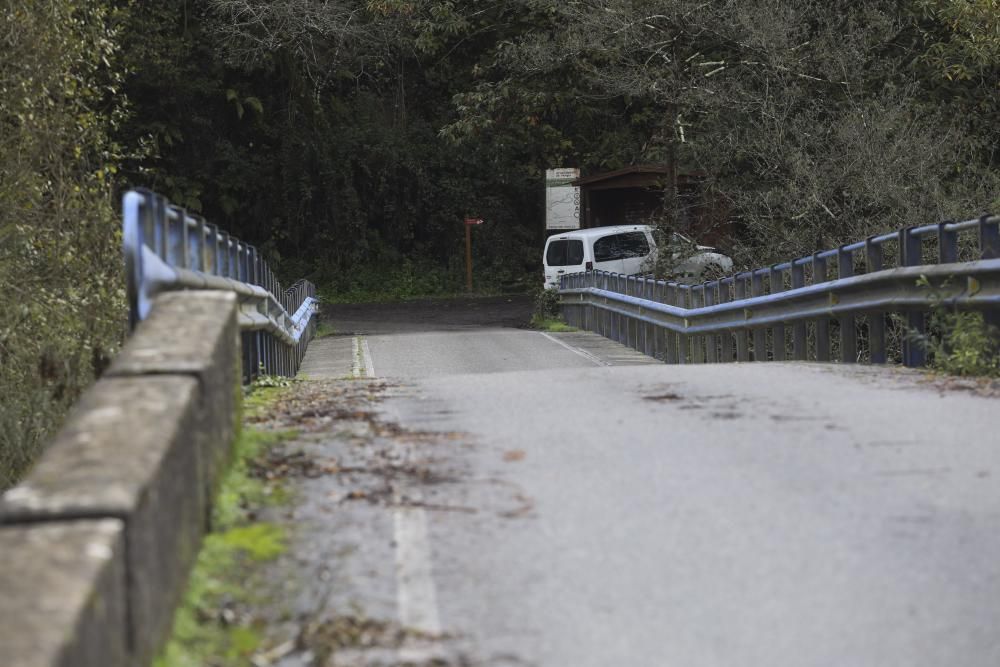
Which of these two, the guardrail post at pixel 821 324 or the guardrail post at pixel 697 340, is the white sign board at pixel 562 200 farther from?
the guardrail post at pixel 821 324

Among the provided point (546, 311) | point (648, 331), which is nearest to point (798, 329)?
point (648, 331)

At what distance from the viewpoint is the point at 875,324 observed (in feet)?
43.0

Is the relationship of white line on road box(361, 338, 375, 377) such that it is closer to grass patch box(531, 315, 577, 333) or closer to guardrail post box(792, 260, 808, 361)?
grass patch box(531, 315, 577, 333)

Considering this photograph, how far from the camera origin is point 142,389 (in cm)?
493

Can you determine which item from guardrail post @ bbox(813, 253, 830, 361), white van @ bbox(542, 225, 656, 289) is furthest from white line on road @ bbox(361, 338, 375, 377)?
white van @ bbox(542, 225, 656, 289)

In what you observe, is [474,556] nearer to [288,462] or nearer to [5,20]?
[288,462]

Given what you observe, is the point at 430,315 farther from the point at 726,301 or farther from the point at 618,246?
the point at 726,301

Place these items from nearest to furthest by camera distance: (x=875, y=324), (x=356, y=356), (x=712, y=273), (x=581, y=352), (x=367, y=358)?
(x=875, y=324) < (x=367, y=358) < (x=356, y=356) < (x=581, y=352) < (x=712, y=273)

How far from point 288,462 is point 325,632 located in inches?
91.9

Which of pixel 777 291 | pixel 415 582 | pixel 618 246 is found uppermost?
pixel 618 246

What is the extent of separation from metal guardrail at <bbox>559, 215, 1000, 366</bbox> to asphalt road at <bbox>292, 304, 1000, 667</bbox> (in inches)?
98.7

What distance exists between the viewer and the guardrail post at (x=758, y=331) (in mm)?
17125

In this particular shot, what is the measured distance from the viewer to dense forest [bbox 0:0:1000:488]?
16.3 m

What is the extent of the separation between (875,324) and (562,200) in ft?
96.7
